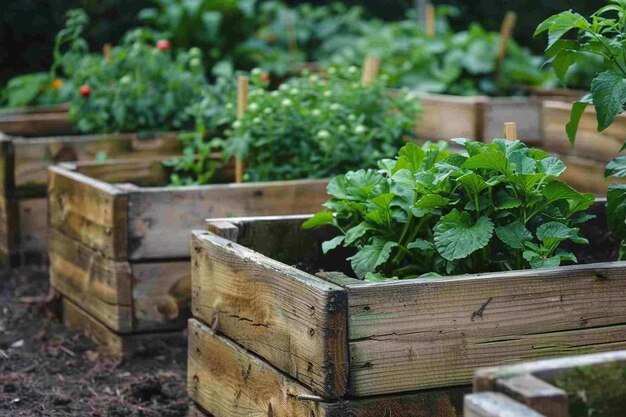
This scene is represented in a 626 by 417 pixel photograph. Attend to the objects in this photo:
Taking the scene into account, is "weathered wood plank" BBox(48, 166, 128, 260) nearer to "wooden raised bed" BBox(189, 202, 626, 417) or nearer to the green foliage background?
"wooden raised bed" BBox(189, 202, 626, 417)

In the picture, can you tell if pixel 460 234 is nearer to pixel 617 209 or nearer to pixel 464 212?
pixel 464 212

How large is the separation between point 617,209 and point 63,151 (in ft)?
10.4

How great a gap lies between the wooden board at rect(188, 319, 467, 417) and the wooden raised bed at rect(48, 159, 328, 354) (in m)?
0.89

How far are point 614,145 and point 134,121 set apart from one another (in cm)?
233

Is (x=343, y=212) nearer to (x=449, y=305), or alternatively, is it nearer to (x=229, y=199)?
(x=449, y=305)

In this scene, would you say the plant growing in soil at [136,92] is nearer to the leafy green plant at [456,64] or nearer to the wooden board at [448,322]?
the leafy green plant at [456,64]

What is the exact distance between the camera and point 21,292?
5.16 metres

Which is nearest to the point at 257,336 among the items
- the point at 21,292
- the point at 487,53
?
the point at 21,292

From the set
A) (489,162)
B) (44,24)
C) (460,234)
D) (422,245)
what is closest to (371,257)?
(422,245)

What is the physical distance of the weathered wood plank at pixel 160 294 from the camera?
4.04 meters

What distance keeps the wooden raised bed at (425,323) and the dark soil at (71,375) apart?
1.14 meters

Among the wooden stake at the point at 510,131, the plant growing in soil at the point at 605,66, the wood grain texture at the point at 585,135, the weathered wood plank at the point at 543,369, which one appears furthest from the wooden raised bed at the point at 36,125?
the weathered wood plank at the point at 543,369

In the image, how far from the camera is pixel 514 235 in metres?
2.61

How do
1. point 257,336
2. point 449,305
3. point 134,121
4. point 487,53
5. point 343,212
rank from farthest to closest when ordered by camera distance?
1. point 487,53
2. point 134,121
3. point 343,212
4. point 257,336
5. point 449,305
